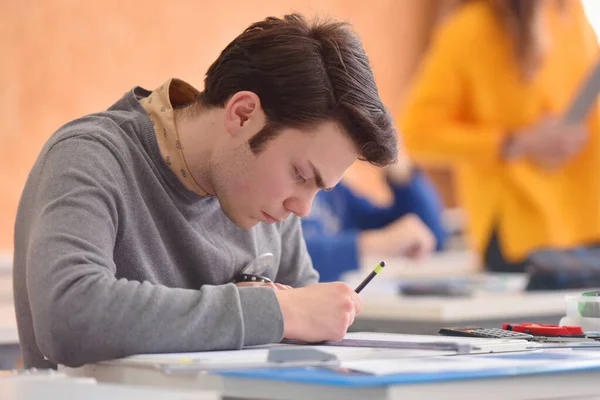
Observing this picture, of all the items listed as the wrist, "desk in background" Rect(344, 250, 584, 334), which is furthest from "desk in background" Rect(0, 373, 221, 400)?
"desk in background" Rect(344, 250, 584, 334)

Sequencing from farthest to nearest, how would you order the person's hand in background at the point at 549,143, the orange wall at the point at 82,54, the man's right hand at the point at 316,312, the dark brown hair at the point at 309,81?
the orange wall at the point at 82,54 < the person's hand in background at the point at 549,143 < the dark brown hair at the point at 309,81 < the man's right hand at the point at 316,312

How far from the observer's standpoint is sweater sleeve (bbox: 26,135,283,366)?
1178 mm

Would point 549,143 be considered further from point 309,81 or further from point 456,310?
point 309,81

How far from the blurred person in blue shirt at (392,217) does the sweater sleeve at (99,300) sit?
1.99 meters

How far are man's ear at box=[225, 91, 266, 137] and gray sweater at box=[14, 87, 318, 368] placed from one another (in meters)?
0.12

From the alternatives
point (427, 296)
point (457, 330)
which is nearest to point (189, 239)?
point (457, 330)

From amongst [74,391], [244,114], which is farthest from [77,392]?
[244,114]

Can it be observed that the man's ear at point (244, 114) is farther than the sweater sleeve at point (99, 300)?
Yes

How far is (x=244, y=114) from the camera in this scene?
1427 mm

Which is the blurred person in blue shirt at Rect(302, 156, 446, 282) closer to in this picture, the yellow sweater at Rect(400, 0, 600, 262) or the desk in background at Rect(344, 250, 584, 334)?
the yellow sweater at Rect(400, 0, 600, 262)

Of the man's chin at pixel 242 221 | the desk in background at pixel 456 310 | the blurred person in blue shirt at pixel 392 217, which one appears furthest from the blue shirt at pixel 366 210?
the man's chin at pixel 242 221

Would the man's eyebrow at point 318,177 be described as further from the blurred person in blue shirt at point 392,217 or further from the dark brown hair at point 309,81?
the blurred person in blue shirt at point 392,217

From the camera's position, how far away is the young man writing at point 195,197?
1.20 metres

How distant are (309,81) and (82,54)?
11.0 feet
